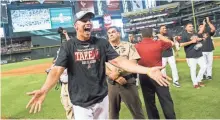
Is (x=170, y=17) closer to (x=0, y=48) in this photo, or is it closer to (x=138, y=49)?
(x=0, y=48)

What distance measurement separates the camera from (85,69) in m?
3.74

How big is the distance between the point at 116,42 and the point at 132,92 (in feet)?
2.98

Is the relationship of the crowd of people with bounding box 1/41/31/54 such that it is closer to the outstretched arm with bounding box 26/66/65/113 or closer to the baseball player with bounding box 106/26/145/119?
the baseball player with bounding box 106/26/145/119

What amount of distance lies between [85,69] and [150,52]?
7.02ft

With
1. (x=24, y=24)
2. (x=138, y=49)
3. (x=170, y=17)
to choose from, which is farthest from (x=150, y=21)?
(x=138, y=49)

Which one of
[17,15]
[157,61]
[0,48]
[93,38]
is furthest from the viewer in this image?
[17,15]

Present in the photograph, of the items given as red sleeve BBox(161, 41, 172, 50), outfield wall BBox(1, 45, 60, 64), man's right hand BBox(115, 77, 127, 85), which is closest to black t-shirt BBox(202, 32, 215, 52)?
red sleeve BBox(161, 41, 172, 50)

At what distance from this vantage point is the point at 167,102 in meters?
5.46

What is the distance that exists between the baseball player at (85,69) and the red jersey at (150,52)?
1756mm

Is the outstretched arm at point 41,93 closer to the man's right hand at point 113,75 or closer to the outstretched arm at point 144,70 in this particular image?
the outstretched arm at point 144,70

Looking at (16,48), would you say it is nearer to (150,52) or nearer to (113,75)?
(150,52)

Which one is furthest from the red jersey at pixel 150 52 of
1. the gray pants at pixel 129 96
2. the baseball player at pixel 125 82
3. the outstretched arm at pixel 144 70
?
the outstretched arm at pixel 144 70

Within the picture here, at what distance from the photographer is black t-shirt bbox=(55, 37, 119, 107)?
3711 mm

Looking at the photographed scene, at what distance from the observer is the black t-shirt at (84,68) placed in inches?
146
